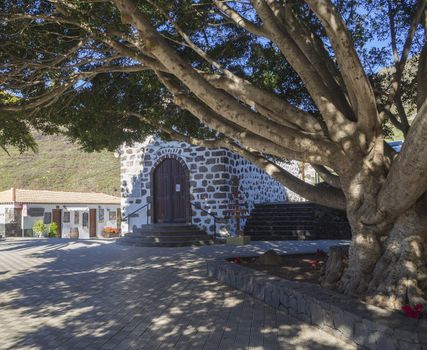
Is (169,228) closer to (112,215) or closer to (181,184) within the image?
(181,184)

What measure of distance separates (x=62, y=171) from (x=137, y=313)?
45.7 m

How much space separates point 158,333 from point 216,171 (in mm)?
10786

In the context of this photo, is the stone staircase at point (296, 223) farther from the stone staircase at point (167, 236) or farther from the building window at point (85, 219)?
the building window at point (85, 219)

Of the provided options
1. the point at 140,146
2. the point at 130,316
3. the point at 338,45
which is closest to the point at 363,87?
the point at 338,45

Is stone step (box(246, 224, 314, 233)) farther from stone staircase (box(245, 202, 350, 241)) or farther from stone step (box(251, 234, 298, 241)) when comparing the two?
Result: stone step (box(251, 234, 298, 241))

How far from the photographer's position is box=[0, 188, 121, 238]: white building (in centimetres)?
2541

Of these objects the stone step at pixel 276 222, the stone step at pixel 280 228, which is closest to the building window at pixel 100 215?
the stone step at pixel 276 222

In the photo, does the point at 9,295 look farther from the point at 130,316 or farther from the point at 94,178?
the point at 94,178

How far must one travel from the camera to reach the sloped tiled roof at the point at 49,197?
85.8ft

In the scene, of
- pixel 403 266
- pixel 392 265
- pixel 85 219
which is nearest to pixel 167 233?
pixel 392 265

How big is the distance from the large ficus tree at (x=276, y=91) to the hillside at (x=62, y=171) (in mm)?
35350

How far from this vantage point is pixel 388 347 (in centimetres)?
338

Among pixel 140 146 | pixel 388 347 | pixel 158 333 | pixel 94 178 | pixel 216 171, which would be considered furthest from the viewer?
pixel 94 178

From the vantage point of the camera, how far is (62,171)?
4791cm
